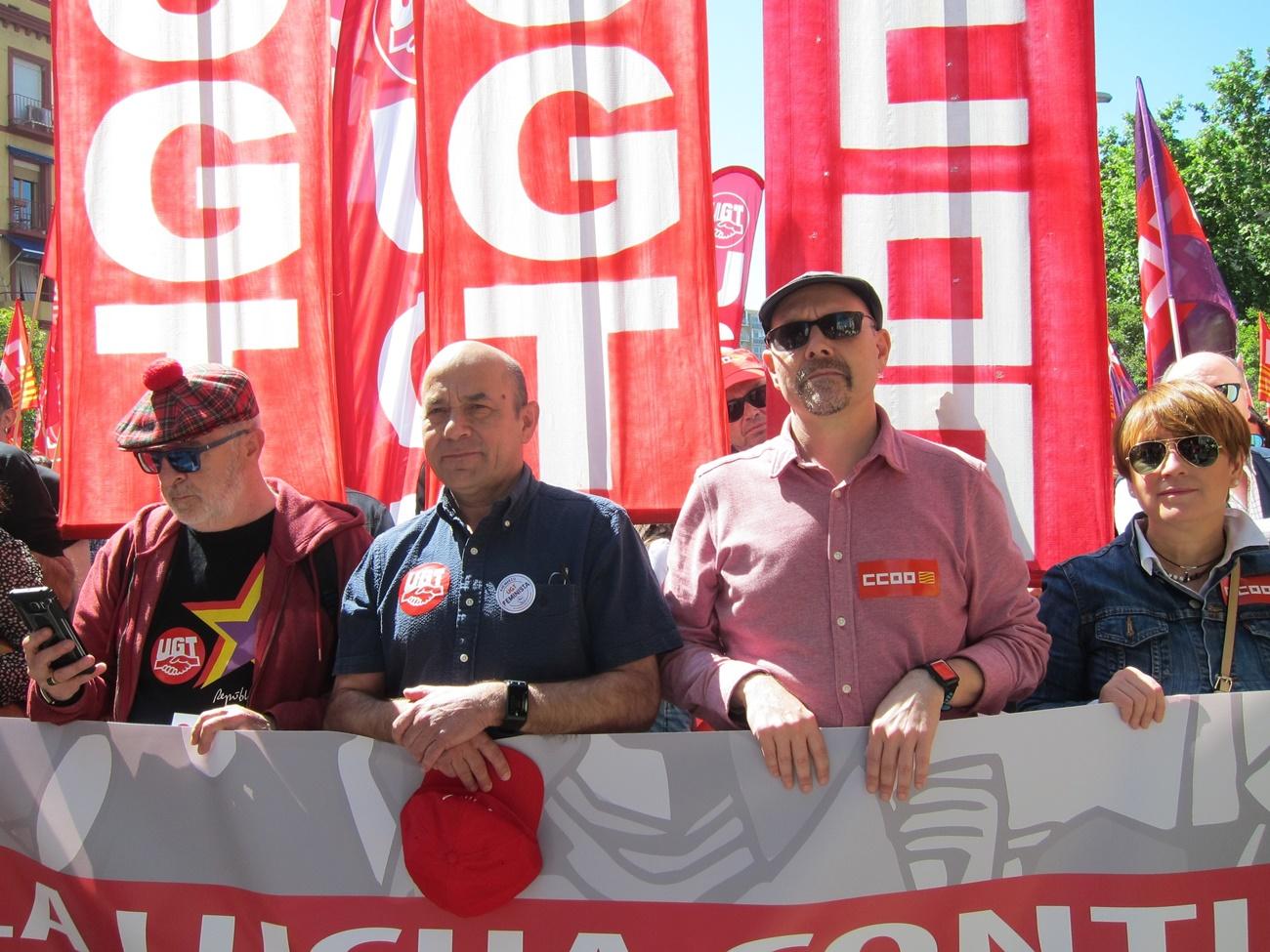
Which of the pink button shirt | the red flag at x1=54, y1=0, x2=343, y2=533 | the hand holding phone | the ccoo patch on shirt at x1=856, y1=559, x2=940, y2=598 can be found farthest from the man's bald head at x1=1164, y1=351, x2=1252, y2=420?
the hand holding phone

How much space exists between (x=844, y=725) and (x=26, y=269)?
1597 inches

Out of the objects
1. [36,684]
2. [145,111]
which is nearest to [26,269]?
[145,111]

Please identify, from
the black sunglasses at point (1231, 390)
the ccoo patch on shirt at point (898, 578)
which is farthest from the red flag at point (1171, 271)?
the ccoo patch on shirt at point (898, 578)

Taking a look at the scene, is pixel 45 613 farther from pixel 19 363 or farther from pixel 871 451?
pixel 19 363

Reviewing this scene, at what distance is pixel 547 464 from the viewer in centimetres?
392

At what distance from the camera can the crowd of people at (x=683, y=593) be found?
2.17 meters

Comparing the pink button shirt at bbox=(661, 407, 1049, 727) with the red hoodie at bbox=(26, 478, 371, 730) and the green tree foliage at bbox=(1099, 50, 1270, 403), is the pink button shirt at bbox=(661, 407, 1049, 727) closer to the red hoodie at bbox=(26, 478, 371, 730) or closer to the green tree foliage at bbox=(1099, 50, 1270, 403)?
the red hoodie at bbox=(26, 478, 371, 730)

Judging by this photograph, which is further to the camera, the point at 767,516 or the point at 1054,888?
the point at 767,516

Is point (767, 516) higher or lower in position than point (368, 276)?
lower

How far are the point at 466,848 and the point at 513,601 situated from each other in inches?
19.2

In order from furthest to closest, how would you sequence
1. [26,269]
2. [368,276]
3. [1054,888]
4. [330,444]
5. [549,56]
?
[26,269] < [368,276] < [330,444] < [549,56] < [1054,888]

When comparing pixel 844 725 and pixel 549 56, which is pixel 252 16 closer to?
pixel 549 56

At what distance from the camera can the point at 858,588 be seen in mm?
2211

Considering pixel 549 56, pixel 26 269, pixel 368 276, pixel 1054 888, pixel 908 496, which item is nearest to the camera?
pixel 1054 888
